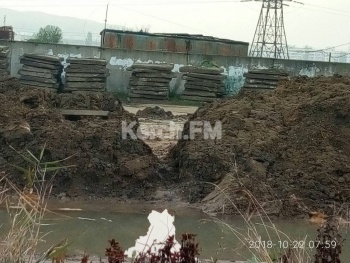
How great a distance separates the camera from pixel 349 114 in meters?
11.9

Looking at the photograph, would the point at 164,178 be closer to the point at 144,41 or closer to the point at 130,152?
the point at 130,152

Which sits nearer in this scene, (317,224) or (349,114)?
(317,224)

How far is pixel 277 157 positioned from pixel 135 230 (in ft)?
10.8

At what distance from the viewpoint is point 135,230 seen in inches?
357

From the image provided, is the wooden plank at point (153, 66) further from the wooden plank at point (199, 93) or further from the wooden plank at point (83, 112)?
the wooden plank at point (83, 112)

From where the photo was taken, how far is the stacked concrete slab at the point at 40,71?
2192cm

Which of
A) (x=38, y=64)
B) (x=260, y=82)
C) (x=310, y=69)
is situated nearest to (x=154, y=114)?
(x=38, y=64)

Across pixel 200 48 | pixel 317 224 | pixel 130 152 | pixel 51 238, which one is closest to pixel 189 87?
pixel 200 48

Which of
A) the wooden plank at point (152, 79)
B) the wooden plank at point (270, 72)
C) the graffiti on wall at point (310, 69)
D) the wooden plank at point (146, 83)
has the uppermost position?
the graffiti on wall at point (310, 69)

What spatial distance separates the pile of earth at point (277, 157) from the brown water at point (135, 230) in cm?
51

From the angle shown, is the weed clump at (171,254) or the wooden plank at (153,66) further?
the wooden plank at (153,66)

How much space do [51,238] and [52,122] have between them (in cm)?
403

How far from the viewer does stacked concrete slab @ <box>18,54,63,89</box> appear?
21.9 m

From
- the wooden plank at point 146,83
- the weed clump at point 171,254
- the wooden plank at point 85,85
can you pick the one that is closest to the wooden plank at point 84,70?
the wooden plank at point 85,85
